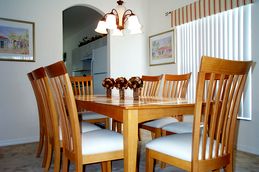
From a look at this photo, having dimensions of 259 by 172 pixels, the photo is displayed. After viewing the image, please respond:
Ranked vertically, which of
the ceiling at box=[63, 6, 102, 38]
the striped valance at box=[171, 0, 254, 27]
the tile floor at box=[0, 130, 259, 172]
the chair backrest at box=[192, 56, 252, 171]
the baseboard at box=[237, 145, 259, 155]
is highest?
the ceiling at box=[63, 6, 102, 38]

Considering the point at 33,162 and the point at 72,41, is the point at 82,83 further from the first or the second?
the point at 72,41

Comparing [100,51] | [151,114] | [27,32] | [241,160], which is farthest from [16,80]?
[241,160]

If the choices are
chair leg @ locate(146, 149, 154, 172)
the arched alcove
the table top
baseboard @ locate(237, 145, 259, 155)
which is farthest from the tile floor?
the arched alcove

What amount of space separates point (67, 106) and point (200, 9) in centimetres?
270

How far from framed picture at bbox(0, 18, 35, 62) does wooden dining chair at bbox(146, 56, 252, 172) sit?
8.85 feet

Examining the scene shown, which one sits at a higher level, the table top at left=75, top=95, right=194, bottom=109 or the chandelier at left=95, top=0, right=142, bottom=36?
the chandelier at left=95, top=0, right=142, bottom=36

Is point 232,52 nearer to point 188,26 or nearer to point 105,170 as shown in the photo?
point 188,26

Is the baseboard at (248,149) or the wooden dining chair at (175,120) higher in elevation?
the wooden dining chair at (175,120)

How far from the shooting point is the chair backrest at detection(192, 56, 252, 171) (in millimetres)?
1186

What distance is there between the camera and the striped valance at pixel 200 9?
294 centimetres

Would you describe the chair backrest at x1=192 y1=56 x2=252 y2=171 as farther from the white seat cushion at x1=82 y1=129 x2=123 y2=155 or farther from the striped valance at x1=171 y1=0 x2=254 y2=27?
the striped valance at x1=171 y1=0 x2=254 y2=27

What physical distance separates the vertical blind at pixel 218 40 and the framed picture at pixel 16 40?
2356 mm

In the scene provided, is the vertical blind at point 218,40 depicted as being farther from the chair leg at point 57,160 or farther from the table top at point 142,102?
the chair leg at point 57,160

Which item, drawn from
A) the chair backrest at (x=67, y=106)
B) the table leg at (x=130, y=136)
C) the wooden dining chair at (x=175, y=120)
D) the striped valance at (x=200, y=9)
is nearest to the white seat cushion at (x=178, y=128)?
the wooden dining chair at (x=175, y=120)
